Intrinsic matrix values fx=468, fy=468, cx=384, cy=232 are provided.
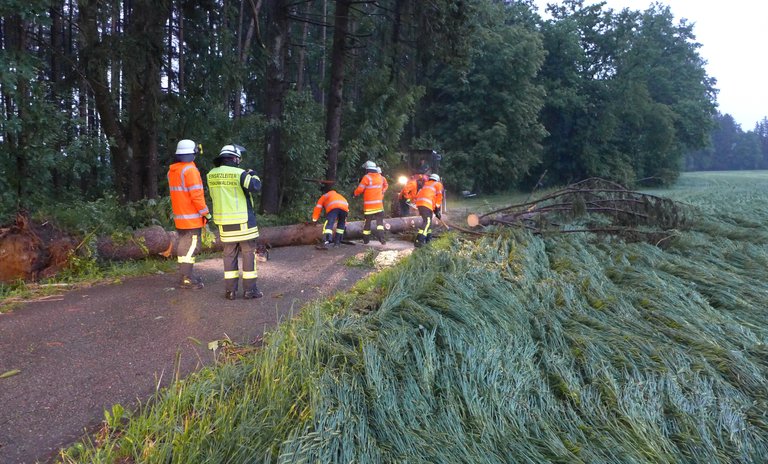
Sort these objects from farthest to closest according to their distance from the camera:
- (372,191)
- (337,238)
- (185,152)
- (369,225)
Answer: (369,225), (372,191), (337,238), (185,152)

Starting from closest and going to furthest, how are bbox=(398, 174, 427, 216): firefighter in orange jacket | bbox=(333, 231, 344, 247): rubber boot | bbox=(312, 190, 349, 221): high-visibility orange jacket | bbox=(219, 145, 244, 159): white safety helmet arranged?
bbox=(219, 145, 244, 159): white safety helmet, bbox=(312, 190, 349, 221): high-visibility orange jacket, bbox=(333, 231, 344, 247): rubber boot, bbox=(398, 174, 427, 216): firefighter in orange jacket

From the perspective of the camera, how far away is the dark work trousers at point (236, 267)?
17.0 feet

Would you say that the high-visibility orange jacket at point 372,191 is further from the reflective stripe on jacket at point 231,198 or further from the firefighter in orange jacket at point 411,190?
the reflective stripe on jacket at point 231,198

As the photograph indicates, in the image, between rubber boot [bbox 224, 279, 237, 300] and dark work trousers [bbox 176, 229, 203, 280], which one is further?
dark work trousers [bbox 176, 229, 203, 280]

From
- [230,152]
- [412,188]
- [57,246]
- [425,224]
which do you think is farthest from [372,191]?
[57,246]

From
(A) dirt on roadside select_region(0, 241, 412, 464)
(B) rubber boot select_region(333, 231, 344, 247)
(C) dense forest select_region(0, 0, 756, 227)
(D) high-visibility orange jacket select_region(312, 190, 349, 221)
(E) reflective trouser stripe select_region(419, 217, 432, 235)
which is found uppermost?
(C) dense forest select_region(0, 0, 756, 227)

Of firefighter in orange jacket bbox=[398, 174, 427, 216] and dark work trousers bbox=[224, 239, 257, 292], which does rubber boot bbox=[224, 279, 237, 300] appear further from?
firefighter in orange jacket bbox=[398, 174, 427, 216]

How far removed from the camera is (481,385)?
284 cm

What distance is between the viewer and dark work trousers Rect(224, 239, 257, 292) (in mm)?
5195

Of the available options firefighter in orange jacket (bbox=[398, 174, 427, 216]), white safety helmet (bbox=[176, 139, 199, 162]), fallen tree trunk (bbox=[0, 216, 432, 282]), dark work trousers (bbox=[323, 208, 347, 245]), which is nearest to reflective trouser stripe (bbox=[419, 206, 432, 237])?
firefighter in orange jacket (bbox=[398, 174, 427, 216])

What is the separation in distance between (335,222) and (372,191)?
3.28 ft

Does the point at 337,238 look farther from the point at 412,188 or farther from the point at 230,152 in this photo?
the point at 230,152

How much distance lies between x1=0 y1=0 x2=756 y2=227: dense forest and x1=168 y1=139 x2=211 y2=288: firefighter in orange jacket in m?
2.96

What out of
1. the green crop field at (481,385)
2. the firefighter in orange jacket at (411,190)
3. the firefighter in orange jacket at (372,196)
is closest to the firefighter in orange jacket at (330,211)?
the firefighter in orange jacket at (372,196)
